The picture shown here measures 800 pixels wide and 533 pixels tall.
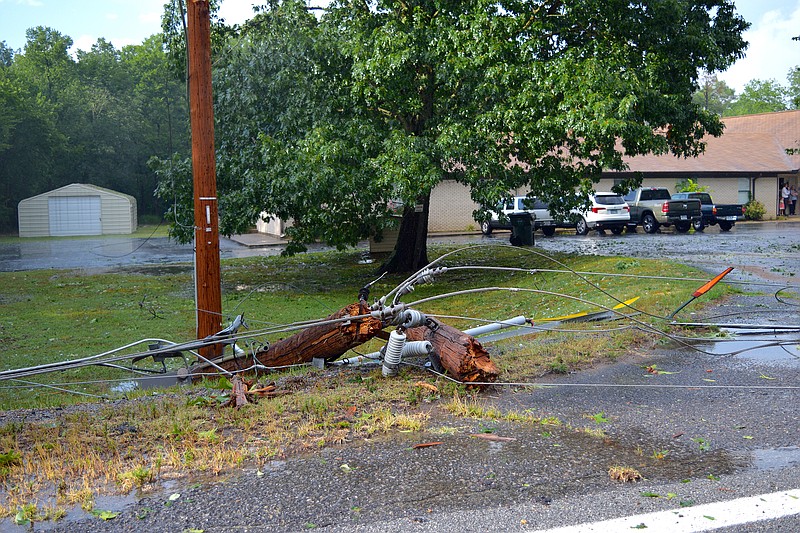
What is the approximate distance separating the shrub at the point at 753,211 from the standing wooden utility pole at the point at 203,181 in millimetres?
38155

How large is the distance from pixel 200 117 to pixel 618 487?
21.0ft

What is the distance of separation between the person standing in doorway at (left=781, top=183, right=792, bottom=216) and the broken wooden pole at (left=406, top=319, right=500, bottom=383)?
4227 cm

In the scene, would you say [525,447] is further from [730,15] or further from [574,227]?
[574,227]

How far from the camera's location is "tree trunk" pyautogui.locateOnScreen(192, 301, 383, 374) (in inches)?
Answer: 285

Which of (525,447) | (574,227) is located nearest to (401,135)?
(525,447)

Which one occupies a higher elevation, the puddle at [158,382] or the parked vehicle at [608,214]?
the parked vehicle at [608,214]

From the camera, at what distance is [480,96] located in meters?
16.5

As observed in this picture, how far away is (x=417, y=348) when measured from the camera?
7191 millimetres

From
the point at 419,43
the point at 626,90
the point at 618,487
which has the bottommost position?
the point at 618,487

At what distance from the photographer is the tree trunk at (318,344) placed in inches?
285

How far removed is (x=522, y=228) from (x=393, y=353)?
1949 centimetres

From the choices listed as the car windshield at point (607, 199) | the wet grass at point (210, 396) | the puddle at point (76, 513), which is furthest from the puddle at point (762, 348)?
the car windshield at point (607, 199)

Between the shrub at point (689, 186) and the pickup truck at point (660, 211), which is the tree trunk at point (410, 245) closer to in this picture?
the pickup truck at point (660, 211)

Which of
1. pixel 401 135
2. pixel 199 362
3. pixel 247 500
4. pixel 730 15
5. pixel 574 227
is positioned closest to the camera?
pixel 247 500
